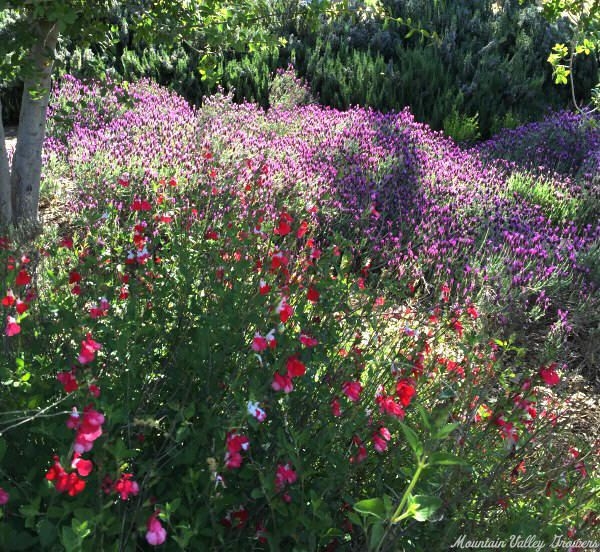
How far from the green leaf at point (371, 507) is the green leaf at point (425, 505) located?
0.21 feet

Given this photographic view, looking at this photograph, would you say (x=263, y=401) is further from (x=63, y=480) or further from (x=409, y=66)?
(x=409, y=66)

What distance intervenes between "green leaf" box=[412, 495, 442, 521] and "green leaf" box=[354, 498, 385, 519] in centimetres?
6

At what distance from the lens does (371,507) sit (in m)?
1.12

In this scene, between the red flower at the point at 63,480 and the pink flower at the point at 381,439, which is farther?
the pink flower at the point at 381,439

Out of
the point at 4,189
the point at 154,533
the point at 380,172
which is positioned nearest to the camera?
the point at 154,533

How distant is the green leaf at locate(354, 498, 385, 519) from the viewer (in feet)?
3.63

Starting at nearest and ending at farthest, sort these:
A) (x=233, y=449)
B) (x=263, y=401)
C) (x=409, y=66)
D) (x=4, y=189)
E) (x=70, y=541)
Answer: (x=70, y=541)
(x=233, y=449)
(x=263, y=401)
(x=4, y=189)
(x=409, y=66)

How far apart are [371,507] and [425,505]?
0.10 metres

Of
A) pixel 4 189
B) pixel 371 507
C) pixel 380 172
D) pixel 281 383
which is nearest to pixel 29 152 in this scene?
pixel 4 189

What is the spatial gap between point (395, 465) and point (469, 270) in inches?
92.4

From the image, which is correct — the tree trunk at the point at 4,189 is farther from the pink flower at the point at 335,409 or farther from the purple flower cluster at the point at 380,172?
the pink flower at the point at 335,409

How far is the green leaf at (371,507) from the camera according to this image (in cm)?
111

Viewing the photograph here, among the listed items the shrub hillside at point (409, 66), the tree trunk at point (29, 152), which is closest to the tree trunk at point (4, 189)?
the tree trunk at point (29, 152)

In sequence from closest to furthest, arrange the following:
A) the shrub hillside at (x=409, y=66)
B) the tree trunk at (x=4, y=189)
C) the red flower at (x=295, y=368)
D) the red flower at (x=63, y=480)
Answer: the red flower at (x=63, y=480)
the red flower at (x=295, y=368)
the tree trunk at (x=4, y=189)
the shrub hillside at (x=409, y=66)
